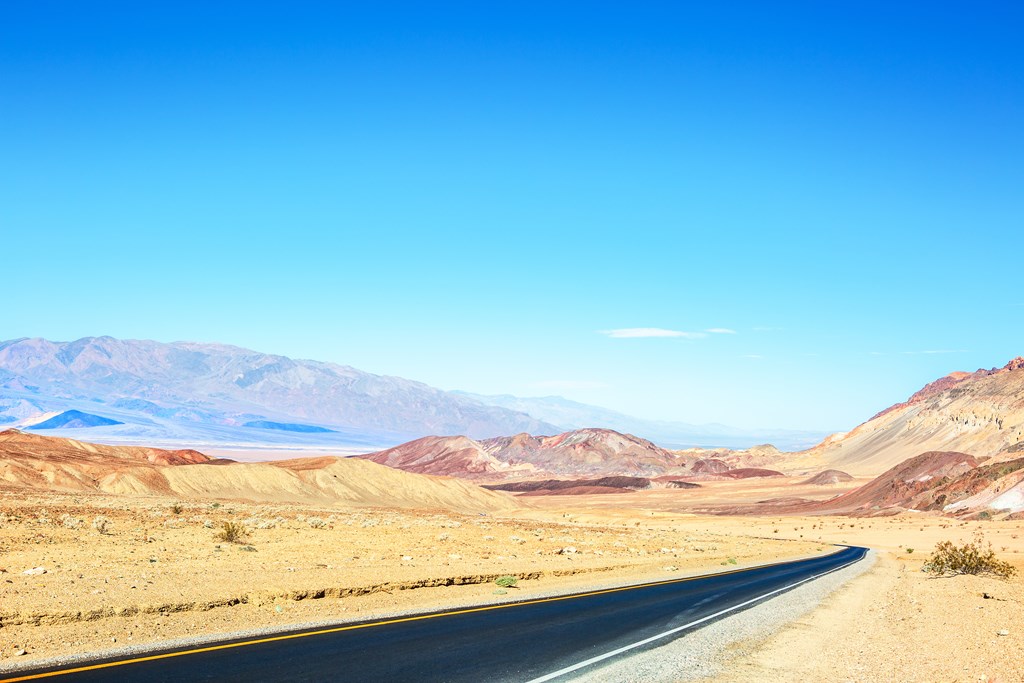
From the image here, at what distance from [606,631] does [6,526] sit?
22.8 m

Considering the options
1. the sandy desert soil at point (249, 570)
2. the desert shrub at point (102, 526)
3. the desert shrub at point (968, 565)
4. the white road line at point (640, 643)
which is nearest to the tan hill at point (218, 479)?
the sandy desert soil at point (249, 570)

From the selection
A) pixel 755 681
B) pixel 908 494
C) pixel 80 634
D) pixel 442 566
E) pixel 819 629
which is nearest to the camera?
pixel 755 681

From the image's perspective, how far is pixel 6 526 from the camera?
2727cm

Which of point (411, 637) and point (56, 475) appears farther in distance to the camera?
point (56, 475)

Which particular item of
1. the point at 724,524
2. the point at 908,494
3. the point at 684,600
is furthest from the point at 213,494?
the point at 908,494

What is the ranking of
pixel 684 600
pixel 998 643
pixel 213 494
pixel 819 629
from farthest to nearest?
pixel 213 494 → pixel 684 600 → pixel 819 629 → pixel 998 643

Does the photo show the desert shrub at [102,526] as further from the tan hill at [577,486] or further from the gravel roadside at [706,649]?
the tan hill at [577,486]

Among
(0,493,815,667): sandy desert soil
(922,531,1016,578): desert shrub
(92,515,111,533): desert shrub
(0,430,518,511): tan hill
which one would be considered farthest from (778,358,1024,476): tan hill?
(92,515,111,533): desert shrub

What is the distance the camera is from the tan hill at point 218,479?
67750 mm

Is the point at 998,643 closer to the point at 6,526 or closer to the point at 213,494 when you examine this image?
the point at 6,526

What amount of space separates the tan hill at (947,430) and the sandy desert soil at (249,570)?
85733 mm

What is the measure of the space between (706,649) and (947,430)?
5549 inches

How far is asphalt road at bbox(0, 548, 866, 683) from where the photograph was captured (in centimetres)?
1066

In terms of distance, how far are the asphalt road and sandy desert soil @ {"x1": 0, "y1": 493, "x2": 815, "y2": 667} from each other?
1529mm
